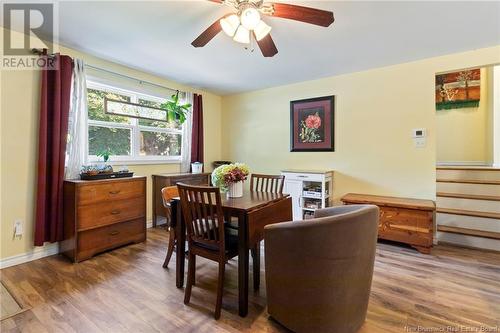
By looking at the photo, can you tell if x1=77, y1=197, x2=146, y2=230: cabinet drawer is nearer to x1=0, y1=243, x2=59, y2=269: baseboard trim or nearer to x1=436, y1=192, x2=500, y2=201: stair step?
x1=0, y1=243, x2=59, y2=269: baseboard trim

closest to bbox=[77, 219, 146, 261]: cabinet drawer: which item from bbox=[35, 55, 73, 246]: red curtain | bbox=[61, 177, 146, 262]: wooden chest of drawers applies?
bbox=[61, 177, 146, 262]: wooden chest of drawers

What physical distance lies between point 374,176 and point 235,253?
2.61 m

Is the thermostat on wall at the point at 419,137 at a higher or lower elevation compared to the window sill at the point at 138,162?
higher

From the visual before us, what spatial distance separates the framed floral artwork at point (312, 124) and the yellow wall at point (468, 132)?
2591 millimetres

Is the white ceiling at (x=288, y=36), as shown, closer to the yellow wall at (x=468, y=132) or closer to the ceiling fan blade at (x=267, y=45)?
the ceiling fan blade at (x=267, y=45)

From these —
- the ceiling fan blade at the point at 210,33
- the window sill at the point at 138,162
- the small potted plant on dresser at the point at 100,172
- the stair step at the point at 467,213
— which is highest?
the ceiling fan blade at the point at 210,33

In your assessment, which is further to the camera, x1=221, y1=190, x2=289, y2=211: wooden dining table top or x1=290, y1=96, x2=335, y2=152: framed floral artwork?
x1=290, y1=96, x2=335, y2=152: framed floral artwork

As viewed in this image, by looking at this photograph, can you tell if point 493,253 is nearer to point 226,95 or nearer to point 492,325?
point 492,325

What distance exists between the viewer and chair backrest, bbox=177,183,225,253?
5.53 feet

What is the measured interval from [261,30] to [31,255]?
10.8 feet

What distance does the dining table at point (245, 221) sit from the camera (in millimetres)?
1706

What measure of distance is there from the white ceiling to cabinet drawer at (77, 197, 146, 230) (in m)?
1.84

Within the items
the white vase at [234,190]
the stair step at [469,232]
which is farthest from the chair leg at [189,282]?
the stair step at [469,232]

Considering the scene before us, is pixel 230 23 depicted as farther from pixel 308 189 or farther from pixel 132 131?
pixel 308 189
